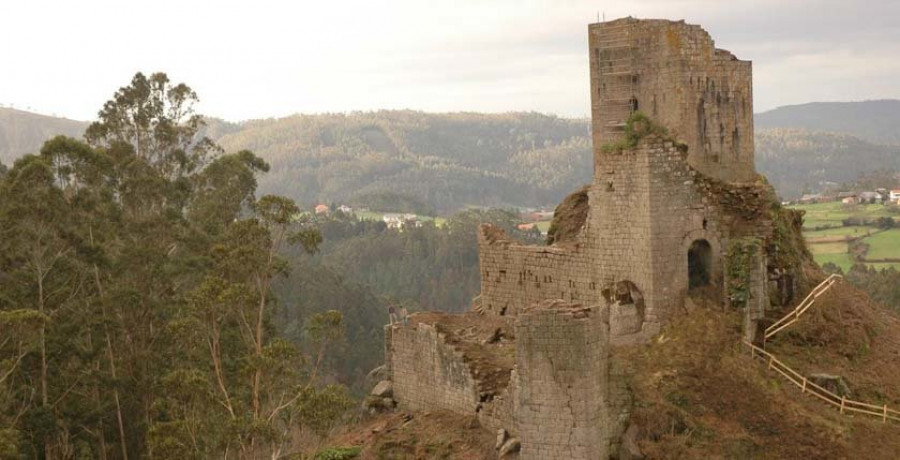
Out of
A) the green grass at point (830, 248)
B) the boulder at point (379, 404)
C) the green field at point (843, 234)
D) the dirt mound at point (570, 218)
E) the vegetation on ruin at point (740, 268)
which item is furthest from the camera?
the green grass at point (830, 248)

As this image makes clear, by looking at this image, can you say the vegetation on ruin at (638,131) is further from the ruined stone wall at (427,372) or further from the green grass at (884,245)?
the green grass at (884,245)

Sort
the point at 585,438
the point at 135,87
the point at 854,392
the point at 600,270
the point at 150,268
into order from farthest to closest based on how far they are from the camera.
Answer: the point at 135,87 → the point at 150,268 → the point at 600,270 → the point at 854,392 → the point at 585,438

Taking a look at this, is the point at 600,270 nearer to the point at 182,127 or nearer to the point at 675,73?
the point at 675,73

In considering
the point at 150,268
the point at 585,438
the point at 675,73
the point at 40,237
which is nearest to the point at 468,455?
the point at 585,438

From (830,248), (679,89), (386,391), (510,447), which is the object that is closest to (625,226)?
(679,89)

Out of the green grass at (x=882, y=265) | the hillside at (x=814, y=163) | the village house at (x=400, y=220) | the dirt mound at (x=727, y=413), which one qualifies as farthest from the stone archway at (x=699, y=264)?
the hillside at (x=814, y=163)

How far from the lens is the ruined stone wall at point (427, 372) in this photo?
20969mm

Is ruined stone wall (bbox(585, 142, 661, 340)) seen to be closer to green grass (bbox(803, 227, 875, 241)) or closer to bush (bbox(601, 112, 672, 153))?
bush (bbox(601, 112, 672, 153))

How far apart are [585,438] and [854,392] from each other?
499 cm

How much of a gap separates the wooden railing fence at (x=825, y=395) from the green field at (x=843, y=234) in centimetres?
3957

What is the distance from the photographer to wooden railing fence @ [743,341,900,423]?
18.2 meters

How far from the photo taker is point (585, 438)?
17.0 meters

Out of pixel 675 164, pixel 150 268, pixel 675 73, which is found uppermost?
pixel 675 73

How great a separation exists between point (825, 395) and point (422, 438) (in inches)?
273
